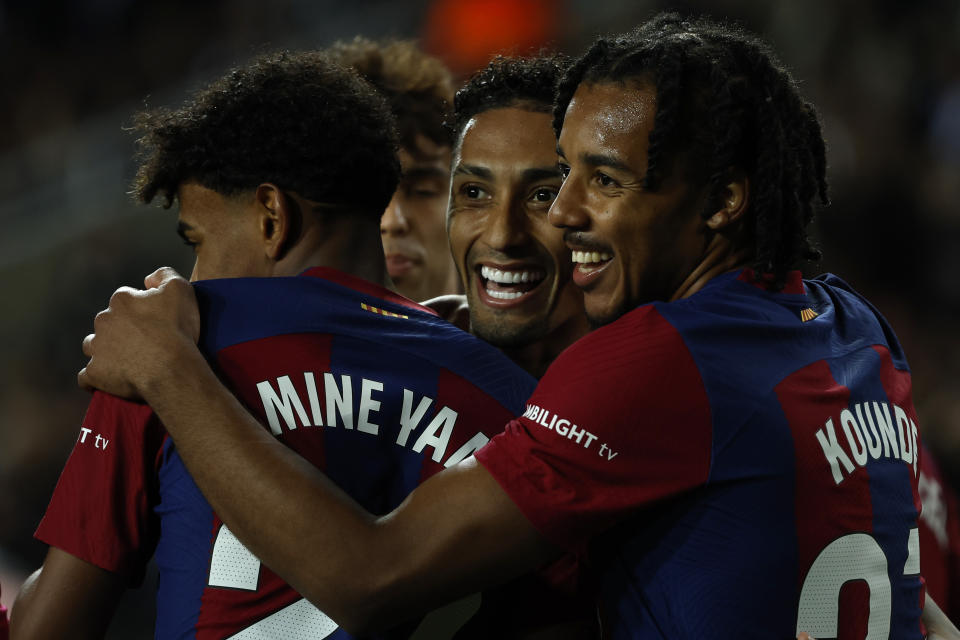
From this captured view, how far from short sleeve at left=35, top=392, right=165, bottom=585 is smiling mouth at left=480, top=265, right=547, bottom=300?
1.36m

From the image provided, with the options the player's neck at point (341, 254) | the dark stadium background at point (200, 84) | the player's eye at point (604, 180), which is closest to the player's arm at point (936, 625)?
the player's eye at point (604, 180)

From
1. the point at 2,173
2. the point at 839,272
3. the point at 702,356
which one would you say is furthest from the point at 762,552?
the point at 2,173

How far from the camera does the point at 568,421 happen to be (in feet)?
6.10

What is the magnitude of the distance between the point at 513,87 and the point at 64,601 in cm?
190

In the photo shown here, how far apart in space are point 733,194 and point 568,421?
593 millimetres

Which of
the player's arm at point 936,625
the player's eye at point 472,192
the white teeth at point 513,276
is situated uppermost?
the player's eye at point 472,192

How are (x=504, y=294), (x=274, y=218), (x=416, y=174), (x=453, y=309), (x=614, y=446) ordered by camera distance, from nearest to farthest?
(x=614, y=446)
(x=274, y=218)
(x=504, y=294)
(x=453, y=309)
(x=416, y=174)

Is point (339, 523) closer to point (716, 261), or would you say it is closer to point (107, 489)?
point (107, 489)

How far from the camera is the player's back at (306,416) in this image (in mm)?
2039

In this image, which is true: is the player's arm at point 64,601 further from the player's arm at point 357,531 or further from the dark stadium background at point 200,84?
the dark stadium background at point 200,84

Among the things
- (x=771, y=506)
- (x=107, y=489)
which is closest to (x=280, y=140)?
(x=107, y=489)

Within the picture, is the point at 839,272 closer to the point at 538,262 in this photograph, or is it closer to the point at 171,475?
the point at 538,262

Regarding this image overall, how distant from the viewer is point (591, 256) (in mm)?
2223

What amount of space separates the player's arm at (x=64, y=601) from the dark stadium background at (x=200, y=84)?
11.9ft
